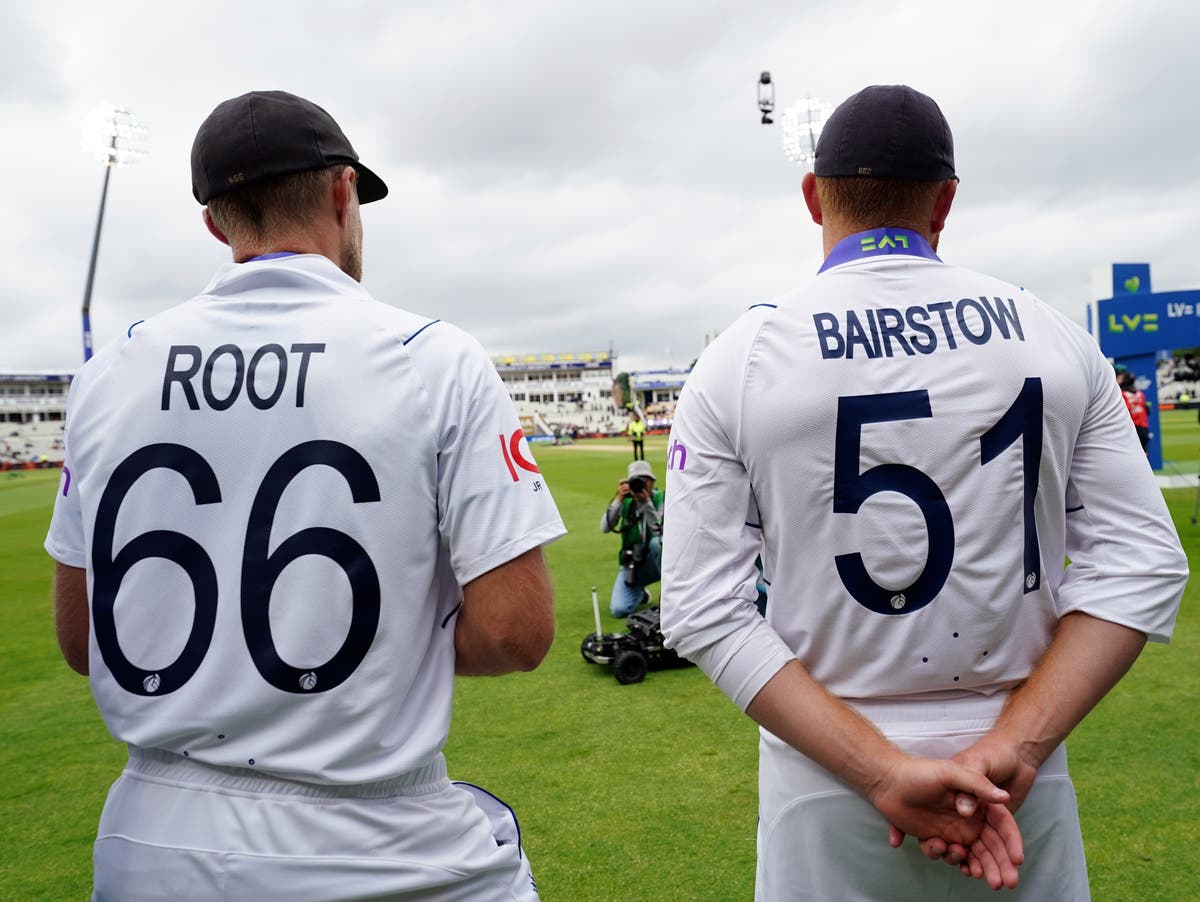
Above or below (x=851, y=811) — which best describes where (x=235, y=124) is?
above

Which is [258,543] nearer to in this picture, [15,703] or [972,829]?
[972,829]

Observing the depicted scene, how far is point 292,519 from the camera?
157 cm

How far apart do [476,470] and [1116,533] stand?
1.35 meters

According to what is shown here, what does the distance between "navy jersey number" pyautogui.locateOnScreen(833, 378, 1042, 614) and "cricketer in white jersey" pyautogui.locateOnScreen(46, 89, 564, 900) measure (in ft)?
2.00

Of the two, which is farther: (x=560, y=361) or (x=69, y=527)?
(x=560, y=361)

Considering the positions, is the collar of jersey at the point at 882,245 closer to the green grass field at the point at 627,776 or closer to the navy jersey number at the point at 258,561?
the navy jersey number at the point at 258,561

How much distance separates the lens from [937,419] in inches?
66.7

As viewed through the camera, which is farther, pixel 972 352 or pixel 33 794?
pixel 33 794

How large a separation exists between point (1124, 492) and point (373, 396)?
1573 mm

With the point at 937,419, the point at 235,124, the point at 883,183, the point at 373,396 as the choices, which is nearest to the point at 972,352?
the point at 937,419

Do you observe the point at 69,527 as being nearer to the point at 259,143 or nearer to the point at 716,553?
the point at 259,143

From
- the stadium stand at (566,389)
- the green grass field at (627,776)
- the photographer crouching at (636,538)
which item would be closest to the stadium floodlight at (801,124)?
the photographer crouching at (636,538)

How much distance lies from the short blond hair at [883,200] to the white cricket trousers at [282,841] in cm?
147

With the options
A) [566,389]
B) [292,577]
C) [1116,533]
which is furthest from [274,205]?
[566,389]
